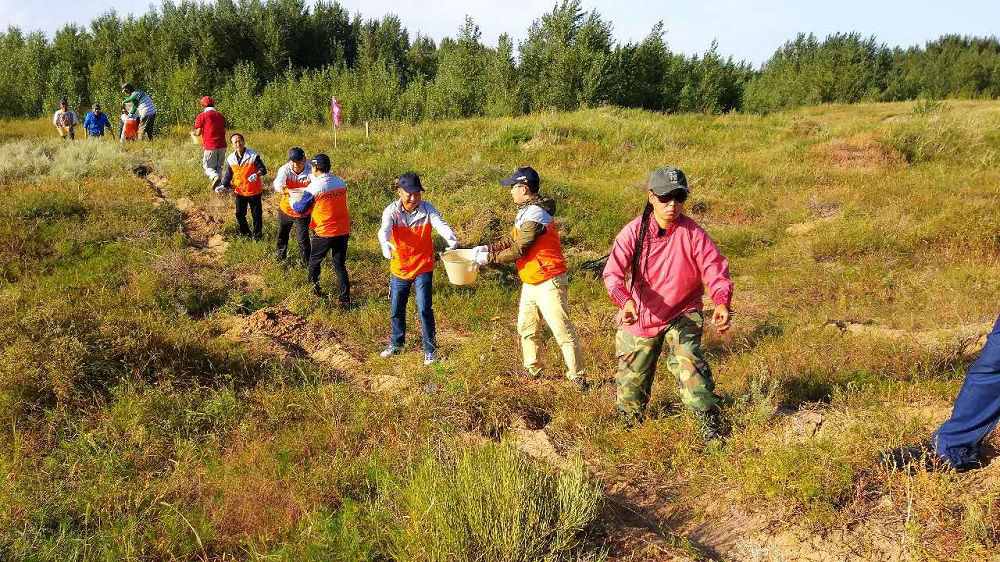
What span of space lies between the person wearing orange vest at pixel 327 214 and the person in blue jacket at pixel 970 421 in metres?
5.99

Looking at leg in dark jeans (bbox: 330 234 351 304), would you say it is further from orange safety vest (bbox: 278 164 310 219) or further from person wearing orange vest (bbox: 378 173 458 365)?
person wearing orange vest (bbox: 378 173 458 365)

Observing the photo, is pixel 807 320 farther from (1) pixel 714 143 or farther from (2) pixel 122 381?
(1) pixel 714 143

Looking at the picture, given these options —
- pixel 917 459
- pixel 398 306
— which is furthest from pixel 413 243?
pixel 917 459

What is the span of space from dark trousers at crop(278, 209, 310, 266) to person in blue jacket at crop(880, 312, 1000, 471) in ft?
23.9

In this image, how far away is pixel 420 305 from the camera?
577 cm

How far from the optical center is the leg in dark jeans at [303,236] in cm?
828

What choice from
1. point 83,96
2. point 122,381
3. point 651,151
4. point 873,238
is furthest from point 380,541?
point 83,96

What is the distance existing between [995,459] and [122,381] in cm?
→ 595

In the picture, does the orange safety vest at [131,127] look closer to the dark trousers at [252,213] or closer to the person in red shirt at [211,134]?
the person in red shirt at [211,134]

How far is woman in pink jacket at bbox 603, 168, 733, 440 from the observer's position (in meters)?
3.50

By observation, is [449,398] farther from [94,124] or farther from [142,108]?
[94,124]

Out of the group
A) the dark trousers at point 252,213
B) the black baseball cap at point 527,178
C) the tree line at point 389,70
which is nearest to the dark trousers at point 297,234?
the dark trousers at point 252,213

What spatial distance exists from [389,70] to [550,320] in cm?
3910

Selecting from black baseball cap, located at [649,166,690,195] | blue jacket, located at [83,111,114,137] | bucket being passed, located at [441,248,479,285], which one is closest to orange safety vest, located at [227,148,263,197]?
bucket being passed, located at [441,248,479,285]
